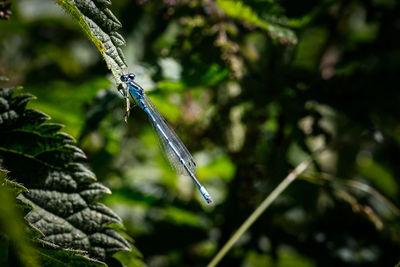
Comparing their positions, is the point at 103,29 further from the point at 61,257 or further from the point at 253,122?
the point at 253,122

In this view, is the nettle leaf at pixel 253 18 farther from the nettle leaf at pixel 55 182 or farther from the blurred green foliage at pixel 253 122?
the nettle leaf at pixel 55 182

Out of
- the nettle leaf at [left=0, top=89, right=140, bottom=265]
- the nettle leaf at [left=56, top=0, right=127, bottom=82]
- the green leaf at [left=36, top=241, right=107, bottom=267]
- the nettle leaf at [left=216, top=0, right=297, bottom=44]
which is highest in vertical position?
the nettle leaf at [left=216, top=0, right=297, bottom=44]

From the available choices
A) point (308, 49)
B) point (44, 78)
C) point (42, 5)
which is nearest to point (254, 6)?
point (308, 49)

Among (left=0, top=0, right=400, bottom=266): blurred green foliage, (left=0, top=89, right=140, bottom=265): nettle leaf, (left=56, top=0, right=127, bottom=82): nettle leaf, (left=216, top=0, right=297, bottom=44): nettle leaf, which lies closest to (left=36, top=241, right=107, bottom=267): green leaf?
(left=0, top=89, right=140, bottom=265): nettle leaf

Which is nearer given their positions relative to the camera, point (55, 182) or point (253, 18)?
point (55, 182)

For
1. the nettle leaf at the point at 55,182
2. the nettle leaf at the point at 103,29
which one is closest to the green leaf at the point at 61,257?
the nettle leaf at the point at 55,182

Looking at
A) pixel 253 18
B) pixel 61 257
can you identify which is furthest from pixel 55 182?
pixel 253 18

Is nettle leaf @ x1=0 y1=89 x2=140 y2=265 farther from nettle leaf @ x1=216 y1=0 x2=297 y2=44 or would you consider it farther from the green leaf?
nettle leaf @ x1=216 y1=0 x2=297 y2=44
